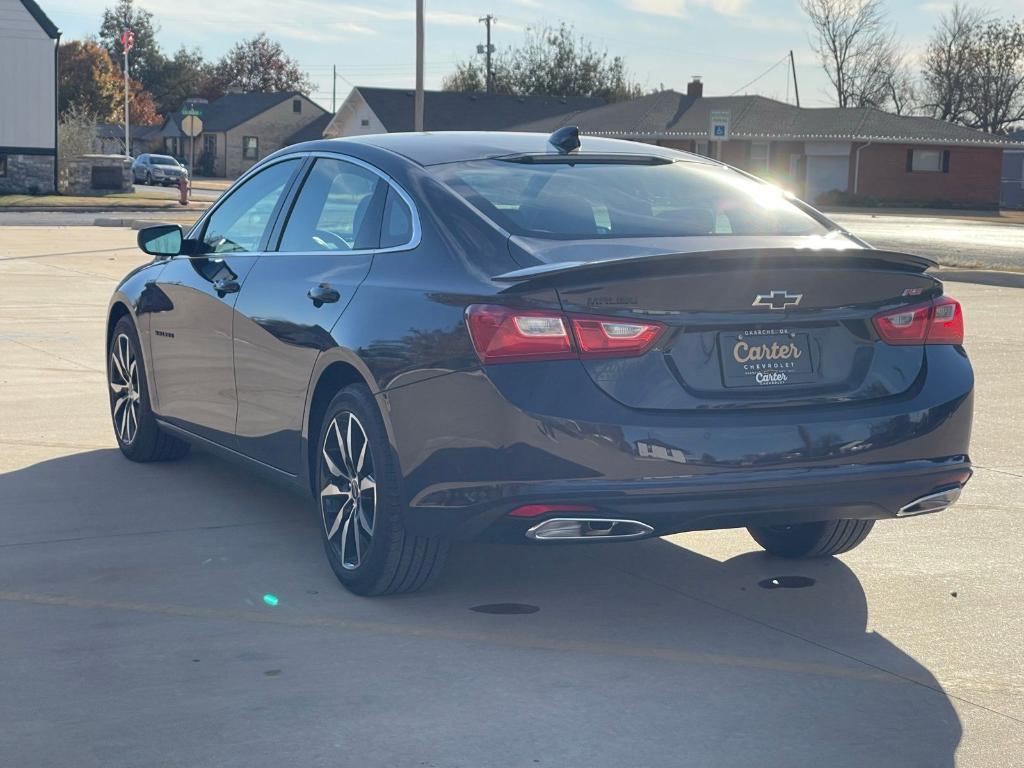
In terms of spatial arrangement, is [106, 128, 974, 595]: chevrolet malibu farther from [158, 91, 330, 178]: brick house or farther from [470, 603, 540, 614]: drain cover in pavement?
[158, 91, 330, 178]: brick house

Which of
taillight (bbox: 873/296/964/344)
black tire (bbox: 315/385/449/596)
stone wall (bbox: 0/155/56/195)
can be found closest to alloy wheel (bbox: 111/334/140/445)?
black tire (bbox: 315/385/449/596)

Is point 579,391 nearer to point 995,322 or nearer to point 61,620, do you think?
point 61,620

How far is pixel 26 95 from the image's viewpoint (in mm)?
49156

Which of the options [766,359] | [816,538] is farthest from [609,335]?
[816,538]

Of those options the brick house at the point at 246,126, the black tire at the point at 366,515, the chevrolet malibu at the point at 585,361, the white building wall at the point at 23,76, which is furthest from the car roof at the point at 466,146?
the brick house at the point at 246,126

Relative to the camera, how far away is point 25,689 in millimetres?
4484

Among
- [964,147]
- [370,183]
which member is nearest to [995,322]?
[370,183]

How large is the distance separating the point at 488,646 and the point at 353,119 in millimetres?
78758

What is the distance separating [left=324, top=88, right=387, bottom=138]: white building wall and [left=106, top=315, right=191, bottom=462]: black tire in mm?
71110

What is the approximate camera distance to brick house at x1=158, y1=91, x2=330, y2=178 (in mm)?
100125

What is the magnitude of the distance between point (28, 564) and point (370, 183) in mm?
1964

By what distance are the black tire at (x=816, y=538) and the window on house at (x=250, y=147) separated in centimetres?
9697

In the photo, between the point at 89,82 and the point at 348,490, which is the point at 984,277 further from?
the point at 89,82

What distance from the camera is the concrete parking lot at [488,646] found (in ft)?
13.5
